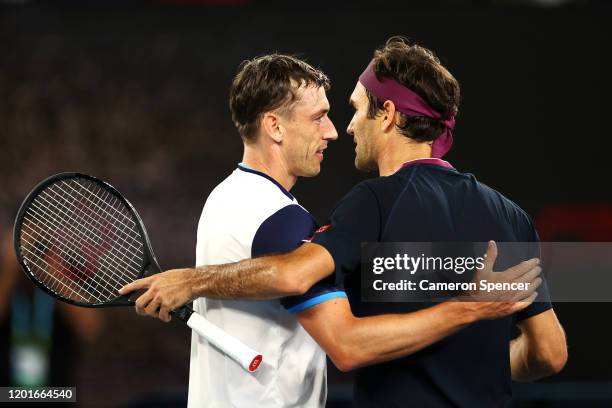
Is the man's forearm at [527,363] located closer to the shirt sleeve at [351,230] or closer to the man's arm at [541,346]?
the man's arm at [541,346]

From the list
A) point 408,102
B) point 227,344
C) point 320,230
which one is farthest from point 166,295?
point 408,102

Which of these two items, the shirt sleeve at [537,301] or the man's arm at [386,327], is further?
the shirt sleeve at [537,301]

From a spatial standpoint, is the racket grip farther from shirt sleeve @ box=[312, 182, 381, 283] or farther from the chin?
the chin

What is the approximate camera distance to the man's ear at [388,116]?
270 cm

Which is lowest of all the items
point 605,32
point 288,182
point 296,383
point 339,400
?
point 339,400

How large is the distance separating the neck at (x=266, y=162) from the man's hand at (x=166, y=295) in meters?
0.46

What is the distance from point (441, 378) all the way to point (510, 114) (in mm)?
4636

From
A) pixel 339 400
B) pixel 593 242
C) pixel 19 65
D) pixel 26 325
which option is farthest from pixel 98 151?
pixel 593 242

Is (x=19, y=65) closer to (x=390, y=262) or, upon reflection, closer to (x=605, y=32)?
(x=605, y=32)

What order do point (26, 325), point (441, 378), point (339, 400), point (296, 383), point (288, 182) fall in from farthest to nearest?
point (26, 325) < point (339, 400) < point (288, 182) < point (296, 383) < point (441, 378)

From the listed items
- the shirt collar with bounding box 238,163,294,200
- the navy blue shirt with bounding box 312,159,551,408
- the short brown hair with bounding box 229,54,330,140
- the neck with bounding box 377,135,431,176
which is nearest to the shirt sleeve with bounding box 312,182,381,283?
the navy blue shirt with bounding box 312,159,551,408

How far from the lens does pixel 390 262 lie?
2.51m

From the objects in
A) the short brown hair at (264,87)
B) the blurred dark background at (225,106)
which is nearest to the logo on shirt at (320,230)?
the short brown hair at (264,87)

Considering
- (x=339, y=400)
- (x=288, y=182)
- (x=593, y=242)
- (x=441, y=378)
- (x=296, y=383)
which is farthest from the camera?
(x=593, y=242)
